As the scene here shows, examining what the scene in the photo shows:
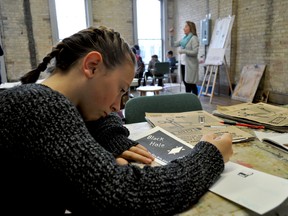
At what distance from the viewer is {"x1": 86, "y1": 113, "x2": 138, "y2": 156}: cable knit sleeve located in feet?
2.74

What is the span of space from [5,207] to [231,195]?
498mm

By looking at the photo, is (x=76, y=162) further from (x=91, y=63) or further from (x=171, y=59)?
(x=171, y=59)

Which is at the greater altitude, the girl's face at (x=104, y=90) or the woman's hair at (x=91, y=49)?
the woman's hair at (x=91, y=49)

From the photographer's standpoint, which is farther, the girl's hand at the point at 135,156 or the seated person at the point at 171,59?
the seated person at the point at 171,59

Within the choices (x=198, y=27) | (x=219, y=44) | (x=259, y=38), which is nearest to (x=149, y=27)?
(x=198, y=27)

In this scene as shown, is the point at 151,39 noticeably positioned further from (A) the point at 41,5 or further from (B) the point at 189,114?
(B) the point at 189,114

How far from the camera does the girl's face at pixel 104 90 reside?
2.17ft

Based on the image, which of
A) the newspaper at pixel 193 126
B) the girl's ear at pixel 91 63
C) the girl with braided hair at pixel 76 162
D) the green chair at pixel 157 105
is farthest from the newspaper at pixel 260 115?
the girl's ear at pixel 91 63

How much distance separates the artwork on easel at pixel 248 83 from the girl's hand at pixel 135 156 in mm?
4675

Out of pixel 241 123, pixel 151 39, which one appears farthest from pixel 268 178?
pixel 151 39

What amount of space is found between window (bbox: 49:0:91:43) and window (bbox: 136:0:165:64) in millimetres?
1594

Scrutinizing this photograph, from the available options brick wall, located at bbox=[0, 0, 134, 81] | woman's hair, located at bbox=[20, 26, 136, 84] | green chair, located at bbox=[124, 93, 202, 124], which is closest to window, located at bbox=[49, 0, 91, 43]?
brick wall, located at bbox=[0, 0, 134, 81]

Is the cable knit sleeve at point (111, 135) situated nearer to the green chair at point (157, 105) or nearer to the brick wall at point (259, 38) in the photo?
the green chair at point (157, 105)

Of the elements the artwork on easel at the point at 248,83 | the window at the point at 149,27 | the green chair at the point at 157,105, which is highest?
the window at the point at 149,27
